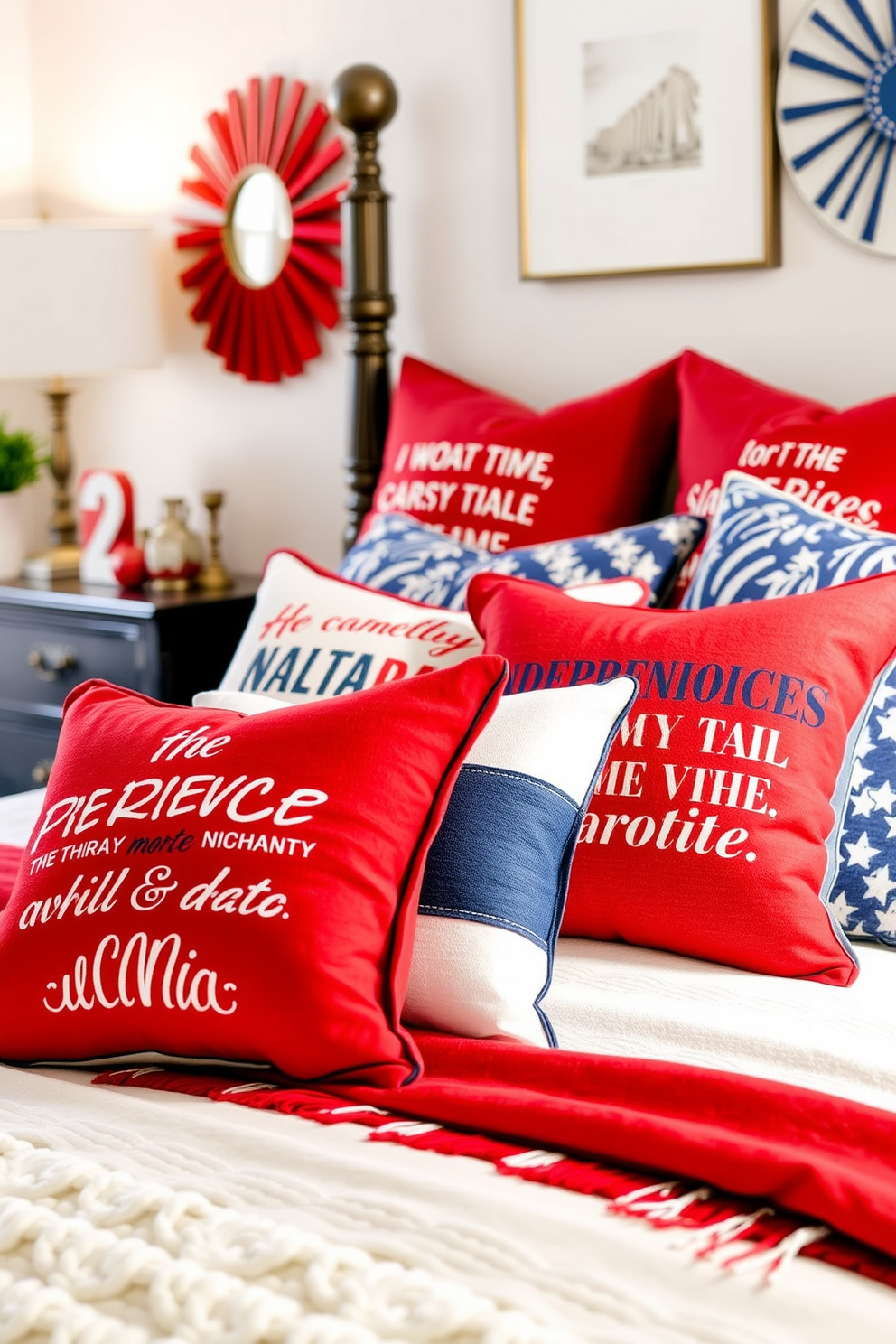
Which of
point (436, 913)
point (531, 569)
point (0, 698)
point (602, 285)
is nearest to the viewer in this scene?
point (436, 913)

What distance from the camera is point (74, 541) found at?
3.06 metres

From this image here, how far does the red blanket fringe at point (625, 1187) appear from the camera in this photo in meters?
0.83

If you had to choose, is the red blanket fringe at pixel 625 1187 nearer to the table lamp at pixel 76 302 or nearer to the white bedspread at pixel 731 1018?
the white bedspread at pixel 731 1018

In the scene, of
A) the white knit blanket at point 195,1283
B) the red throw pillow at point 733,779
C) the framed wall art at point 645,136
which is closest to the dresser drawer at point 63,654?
the framed wall art at point 645,136

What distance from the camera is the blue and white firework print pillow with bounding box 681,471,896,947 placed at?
4.70 ft

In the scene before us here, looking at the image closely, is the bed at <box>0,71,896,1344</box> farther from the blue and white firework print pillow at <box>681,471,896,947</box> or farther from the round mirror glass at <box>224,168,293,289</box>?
the round mirror glass at <box>224,168,293,289</box>

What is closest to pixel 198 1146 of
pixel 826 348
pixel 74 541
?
pixel 826 348

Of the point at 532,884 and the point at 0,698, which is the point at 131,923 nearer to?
the point at 532,884

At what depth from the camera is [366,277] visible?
2410mm

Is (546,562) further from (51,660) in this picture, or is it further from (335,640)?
(51,660)

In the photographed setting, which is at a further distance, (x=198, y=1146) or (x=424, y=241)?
(x=424, y=241)

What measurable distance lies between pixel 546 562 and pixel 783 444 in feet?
1.12

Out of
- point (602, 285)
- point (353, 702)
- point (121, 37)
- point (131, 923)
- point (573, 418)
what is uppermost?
point (121, 37)

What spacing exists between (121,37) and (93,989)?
238 cm
